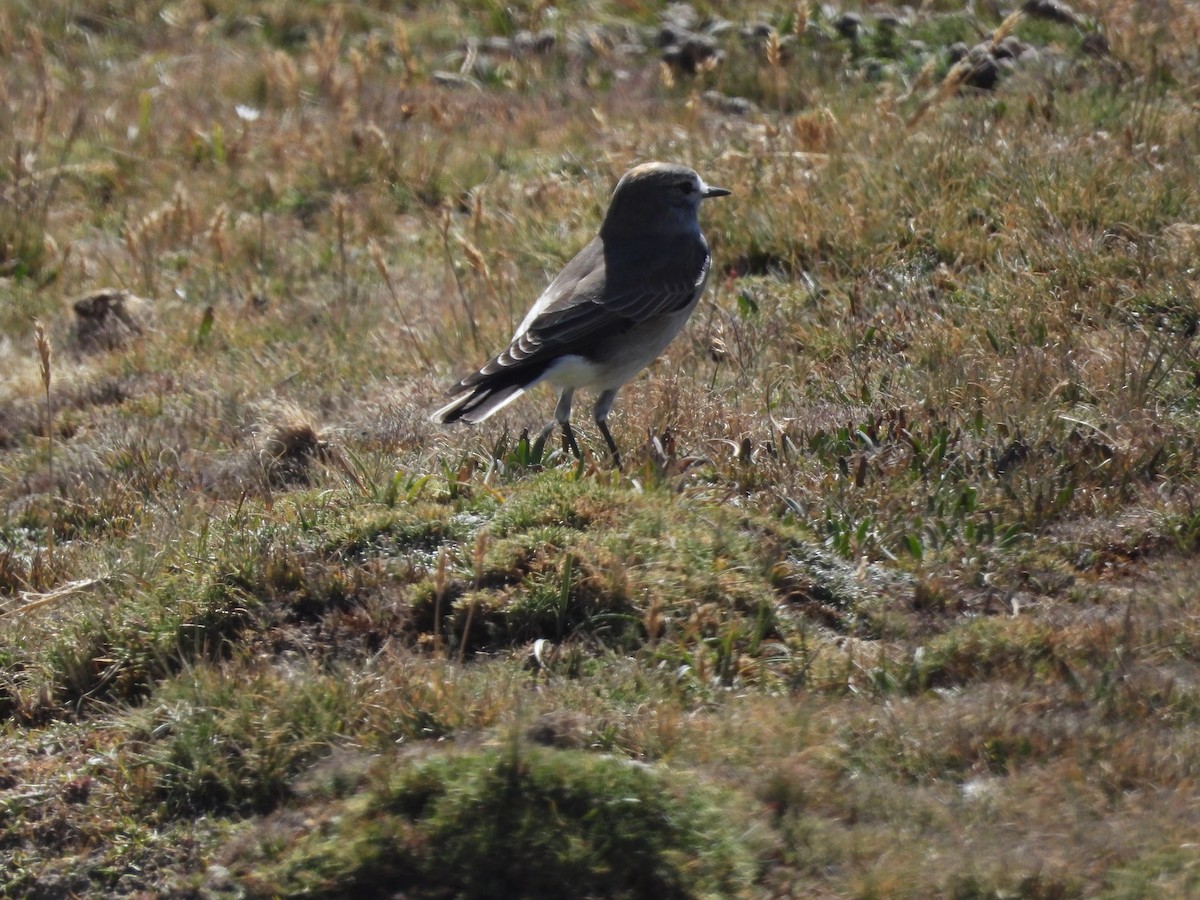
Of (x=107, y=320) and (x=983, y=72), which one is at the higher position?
(x=983, y=72)

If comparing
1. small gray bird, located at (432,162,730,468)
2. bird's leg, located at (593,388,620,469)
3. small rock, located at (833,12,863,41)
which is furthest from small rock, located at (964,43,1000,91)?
bird's leg, located at (593,388,620,469)

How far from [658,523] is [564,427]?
162cm

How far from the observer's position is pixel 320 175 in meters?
11.9

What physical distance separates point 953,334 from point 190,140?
754 cm

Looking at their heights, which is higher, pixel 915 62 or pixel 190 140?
pixel 915 62

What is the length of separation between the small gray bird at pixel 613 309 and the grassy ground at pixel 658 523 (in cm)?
24

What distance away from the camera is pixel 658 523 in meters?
5.85

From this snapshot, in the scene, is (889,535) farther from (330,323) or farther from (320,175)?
(320,175)

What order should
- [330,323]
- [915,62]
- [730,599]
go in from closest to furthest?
[730,599] < [330,323] < [915,62]

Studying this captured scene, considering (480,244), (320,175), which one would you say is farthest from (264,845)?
(320,175)

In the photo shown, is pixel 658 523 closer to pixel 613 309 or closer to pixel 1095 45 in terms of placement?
pixel 613 309

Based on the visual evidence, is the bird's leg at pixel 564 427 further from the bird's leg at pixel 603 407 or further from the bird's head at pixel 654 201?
the bird's head at pixel 654 201

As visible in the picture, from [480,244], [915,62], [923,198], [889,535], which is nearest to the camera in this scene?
[889,535]

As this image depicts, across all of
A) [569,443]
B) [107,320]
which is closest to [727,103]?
[107,320]
